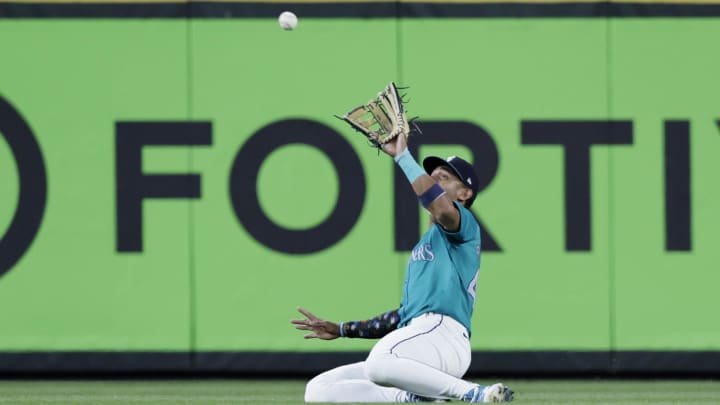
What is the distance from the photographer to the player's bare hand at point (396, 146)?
7172mm

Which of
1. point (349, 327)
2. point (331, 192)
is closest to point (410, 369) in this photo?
point (349, 327)

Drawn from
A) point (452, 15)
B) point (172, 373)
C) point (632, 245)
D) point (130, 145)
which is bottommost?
point (172, 373)

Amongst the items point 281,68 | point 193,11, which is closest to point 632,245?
point 281,68

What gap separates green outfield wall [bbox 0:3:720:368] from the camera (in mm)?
11086

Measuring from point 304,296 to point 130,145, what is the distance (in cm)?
167

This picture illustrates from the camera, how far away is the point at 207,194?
36.5ft

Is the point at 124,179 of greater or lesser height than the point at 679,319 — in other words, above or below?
above

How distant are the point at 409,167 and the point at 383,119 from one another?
330 millimetres

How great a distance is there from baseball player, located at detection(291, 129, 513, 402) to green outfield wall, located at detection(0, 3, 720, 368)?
10.9 feet

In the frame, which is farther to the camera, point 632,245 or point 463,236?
point 632,245

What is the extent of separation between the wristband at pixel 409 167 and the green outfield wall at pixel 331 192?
12.9ft

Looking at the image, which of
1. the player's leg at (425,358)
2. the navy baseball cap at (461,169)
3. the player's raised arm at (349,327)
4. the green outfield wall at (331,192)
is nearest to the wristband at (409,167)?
the navy baseball cap at (461,169)

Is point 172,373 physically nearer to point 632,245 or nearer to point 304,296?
point 304,296

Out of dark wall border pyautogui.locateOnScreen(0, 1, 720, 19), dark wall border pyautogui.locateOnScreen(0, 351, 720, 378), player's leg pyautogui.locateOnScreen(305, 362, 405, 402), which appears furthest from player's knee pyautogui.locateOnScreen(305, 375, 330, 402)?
dark wall border pyautogui.locateOnScreen(0, 1, 720, 19)
